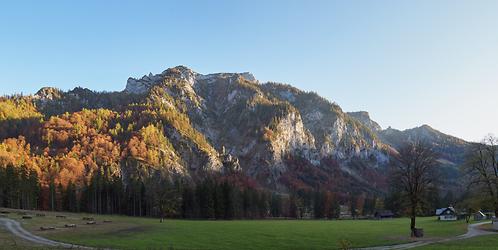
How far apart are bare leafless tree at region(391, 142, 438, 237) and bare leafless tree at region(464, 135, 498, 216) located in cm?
1707

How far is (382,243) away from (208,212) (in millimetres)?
96854

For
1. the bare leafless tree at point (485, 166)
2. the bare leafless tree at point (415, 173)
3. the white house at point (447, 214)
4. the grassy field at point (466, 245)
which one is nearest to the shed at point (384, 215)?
the white house at point (447, 214)

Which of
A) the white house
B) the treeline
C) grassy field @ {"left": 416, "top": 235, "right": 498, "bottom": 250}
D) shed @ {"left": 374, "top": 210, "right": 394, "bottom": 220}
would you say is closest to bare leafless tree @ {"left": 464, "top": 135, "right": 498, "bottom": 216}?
grassy field @ {"left": 416, "top": 235, "right": 498, "bottom": 250}

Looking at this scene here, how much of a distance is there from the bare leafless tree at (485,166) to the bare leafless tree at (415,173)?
17.1 m

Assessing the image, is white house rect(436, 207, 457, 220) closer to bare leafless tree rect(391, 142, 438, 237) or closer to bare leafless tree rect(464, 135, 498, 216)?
bare leafless tree rect(464, 135, 498, 216)

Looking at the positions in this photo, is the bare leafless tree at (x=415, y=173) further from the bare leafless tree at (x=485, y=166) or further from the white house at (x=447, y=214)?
the white house at (x=447, y=214)

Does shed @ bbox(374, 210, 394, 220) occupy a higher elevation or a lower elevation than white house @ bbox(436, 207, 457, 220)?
lower

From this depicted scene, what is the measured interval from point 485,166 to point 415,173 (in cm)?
2488

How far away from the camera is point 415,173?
240 ft

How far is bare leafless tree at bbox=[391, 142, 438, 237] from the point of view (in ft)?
239

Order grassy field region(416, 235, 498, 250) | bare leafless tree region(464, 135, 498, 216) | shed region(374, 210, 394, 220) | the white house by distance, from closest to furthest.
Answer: grassy field region(416, 235, 498, 250), bare leafless tree region(464, 135, 498, 216), the white house, shed region(374, 210, 394, 220)

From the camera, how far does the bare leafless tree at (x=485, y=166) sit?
85.3m

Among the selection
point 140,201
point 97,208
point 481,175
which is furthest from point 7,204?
point 481,175

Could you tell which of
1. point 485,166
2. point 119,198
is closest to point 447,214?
point 485,166
